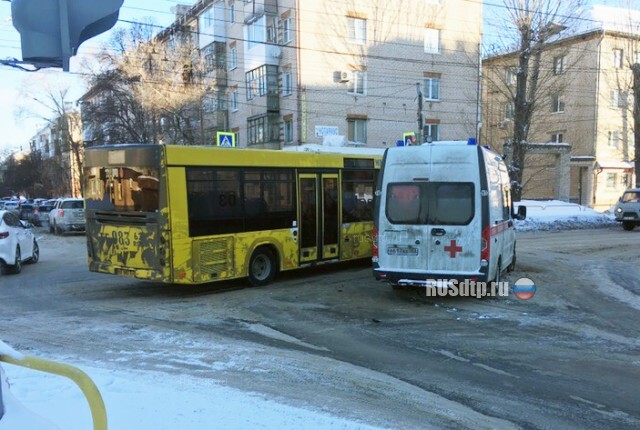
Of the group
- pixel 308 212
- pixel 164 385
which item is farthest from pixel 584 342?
pixel 308 212

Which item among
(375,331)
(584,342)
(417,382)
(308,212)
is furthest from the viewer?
(308,212)

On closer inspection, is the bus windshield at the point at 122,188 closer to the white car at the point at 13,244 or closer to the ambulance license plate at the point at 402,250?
the white car at the point at 13,244

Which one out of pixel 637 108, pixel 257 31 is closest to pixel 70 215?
pixel 257 31

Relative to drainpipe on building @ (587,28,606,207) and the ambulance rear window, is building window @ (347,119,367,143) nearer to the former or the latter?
drainpipe on building @ (587,28,606,207)

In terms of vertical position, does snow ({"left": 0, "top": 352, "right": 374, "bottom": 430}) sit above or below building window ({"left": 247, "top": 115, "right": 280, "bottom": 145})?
below

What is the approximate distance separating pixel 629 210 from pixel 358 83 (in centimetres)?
1737

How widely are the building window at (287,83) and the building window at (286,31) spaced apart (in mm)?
1951

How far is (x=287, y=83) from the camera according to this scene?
1248 inches

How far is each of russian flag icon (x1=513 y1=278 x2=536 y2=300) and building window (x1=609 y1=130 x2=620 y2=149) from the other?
34919 mm

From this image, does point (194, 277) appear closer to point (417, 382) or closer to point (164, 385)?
point (164, 385)

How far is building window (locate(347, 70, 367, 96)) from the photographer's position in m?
32.3

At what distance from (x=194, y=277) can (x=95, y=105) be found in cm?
2980

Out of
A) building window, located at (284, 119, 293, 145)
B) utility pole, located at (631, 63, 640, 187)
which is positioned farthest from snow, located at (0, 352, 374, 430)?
utility pole, located at (631, 63, 640, 187)

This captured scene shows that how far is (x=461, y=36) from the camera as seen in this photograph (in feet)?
120
